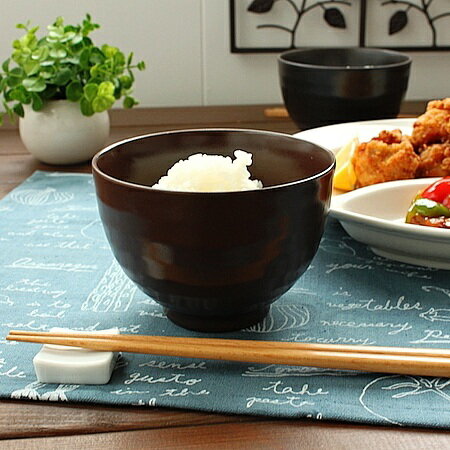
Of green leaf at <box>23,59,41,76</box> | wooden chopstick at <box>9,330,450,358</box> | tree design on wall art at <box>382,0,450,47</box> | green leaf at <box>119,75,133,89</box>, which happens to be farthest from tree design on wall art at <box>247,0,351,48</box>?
wooden chopstick at <box>9,330,450,358</box>

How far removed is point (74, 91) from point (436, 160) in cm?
64

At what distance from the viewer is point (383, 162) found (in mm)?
1008

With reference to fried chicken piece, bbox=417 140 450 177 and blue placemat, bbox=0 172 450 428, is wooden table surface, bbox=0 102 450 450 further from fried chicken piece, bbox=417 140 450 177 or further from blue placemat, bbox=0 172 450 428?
fried chicken piece, bbox=417 140 450 177

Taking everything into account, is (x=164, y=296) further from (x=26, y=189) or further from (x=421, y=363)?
(x=26, y=189)

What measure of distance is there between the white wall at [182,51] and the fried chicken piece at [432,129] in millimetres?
845

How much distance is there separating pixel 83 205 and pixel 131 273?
465 mm

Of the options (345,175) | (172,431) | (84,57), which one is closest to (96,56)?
(84,57)

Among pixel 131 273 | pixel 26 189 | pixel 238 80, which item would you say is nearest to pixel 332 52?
pixel 238 80

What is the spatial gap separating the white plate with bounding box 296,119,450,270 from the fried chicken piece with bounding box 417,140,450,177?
0.06 metres

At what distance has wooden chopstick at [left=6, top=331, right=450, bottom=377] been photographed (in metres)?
0.63

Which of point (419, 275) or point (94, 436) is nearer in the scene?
point (94, 436)

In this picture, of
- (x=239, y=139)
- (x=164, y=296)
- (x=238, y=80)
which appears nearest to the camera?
(x=164, y=296)

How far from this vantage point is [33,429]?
0.58 meters

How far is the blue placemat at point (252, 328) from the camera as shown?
23.9 inches
